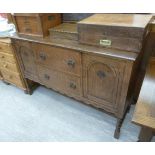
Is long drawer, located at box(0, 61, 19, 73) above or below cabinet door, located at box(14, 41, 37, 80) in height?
below

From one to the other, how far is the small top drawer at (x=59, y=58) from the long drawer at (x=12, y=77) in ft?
1.93

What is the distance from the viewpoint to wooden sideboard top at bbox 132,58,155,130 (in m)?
0.67

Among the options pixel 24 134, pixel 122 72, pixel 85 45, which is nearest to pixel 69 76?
pixel 85 45

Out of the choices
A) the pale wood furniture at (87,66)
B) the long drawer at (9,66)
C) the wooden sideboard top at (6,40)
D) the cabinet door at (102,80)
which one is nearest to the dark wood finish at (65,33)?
the pale wood furniture at (87,66)

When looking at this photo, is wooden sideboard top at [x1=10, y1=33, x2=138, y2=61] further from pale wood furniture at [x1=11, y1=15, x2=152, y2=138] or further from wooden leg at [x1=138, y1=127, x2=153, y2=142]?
wooden leg at [x1=138, y1=127, x2=153, y2=142]

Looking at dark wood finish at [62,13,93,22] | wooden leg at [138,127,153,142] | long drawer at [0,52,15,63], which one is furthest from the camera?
long drawer at [0,52,15,63]

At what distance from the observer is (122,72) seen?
103cm

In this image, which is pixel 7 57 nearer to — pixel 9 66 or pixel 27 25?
pixel 9 66

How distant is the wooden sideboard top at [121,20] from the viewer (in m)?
0.95

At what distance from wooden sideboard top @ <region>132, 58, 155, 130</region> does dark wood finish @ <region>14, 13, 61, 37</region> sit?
0.97 meters

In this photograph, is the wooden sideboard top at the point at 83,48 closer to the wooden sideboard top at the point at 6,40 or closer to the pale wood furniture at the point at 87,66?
the pale wood furniture at the point at 87,66

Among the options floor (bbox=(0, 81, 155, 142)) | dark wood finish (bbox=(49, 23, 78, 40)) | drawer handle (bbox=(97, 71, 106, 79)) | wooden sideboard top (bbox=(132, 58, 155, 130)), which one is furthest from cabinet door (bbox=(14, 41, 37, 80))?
wooden sideboard top (bbox=(132, 58, 155, 130))
